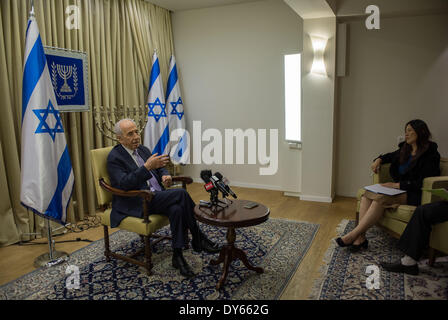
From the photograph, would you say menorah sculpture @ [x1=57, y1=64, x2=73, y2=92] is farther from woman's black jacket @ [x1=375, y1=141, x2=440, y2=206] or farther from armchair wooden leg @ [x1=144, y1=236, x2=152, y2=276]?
woman's black jacket @ [x1=375, y1=141, x2=440, y2=206]

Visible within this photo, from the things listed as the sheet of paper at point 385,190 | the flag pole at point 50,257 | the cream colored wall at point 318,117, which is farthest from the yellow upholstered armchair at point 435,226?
the flag pole at point 50,257

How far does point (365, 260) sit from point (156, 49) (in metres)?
3.76

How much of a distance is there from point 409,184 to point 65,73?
3.39m

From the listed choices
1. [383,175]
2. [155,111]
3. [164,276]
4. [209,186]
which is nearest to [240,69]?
[155,111]

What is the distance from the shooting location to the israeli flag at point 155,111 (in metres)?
4.76

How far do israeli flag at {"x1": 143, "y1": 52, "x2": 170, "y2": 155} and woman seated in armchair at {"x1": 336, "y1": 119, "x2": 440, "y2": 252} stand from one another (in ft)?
9.20

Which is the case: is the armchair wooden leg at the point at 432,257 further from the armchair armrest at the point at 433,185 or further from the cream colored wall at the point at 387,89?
the cream colored wall at the point at 387,89

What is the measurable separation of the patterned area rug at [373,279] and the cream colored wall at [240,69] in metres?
1.90

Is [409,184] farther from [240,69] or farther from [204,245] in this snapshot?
[240,69]

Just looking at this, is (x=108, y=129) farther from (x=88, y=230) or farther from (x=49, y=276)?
(x=49, y=276)

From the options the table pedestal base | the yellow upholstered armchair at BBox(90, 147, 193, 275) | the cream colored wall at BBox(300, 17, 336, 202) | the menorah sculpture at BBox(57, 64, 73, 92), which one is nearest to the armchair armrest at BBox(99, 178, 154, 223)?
the yellow upholstered armchair at BBox(90, 147, 193, 275)

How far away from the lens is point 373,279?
2479 mm

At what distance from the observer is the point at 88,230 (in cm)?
361
